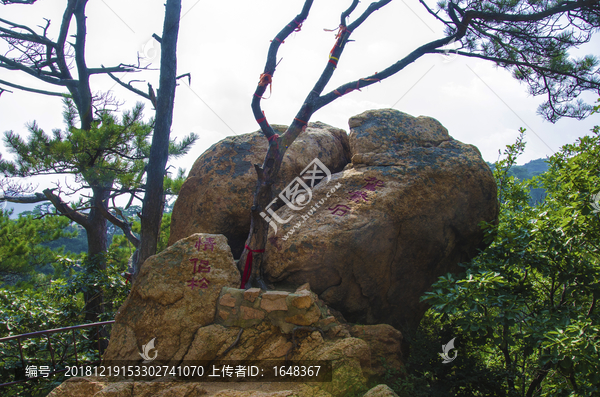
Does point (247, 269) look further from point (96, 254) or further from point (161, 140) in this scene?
point (96, 254)

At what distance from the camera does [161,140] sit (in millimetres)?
6234

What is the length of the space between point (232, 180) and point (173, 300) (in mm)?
1781

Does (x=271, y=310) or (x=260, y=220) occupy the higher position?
(x=260, y=220)

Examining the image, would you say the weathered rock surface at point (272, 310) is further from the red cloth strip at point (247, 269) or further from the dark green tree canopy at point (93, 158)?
the dark green tree canopy at point (93, 158)

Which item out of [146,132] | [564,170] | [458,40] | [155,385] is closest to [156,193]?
[146,132]

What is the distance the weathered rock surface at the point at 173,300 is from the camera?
340cm

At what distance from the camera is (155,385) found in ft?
9.93

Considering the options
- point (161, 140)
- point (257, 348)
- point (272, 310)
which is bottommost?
point (257, 348)

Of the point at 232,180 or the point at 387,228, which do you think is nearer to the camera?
the point at 387,228

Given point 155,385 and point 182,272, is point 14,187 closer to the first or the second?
point 182,272

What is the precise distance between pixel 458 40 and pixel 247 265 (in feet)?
12.9

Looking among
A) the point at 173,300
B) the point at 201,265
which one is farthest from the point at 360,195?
the point at 173,300

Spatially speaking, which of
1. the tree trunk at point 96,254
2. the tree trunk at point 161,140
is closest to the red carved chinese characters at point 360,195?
the tree trunk at point 161,140

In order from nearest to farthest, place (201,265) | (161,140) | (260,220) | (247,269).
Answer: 1. (201,265)
2. (247,269)
3. (260,220)
4. (161,140)
